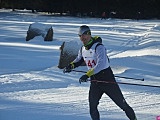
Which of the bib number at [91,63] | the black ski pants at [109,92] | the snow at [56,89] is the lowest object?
the snow at [56,89]

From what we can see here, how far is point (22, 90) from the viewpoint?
828 centimetres

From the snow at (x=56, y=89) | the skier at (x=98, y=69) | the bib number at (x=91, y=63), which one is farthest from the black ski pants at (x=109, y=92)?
the snow at (x=56, y=89)

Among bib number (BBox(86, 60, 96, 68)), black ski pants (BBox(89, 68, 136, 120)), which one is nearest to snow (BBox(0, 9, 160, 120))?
black ski pants (BBox(89, 68, 136, 120))

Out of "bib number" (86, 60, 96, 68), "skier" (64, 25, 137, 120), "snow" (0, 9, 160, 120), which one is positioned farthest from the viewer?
"snow" (0, 9, 160, 120)

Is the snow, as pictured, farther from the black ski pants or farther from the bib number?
the bib number

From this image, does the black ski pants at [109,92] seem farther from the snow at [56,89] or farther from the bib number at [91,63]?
the snow at [56,89]

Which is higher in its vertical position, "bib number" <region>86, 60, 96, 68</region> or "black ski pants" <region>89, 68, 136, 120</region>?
"bib number" <region>86, 60, 96, 68</region>

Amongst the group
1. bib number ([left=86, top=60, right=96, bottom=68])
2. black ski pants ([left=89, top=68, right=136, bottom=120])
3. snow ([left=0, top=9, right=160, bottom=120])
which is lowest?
snow ([left=0, top=9, right=160, bottom=120])

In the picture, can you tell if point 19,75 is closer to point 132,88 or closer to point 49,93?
point 49,93

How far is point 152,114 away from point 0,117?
110 inches

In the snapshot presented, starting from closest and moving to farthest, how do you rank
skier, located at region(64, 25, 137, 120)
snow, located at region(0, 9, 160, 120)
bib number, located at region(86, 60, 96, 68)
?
skier, located at region(64, 25, 137, 120)
bib number, located at region(86, 60, 96, 68)
snow, located at region(0, 9, 160, 120)

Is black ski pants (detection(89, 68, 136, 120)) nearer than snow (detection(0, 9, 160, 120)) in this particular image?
Yes

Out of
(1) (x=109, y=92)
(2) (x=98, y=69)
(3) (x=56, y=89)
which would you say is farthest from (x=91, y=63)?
(3) (x=56, y=89)

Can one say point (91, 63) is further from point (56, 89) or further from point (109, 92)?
point (56, 89)
